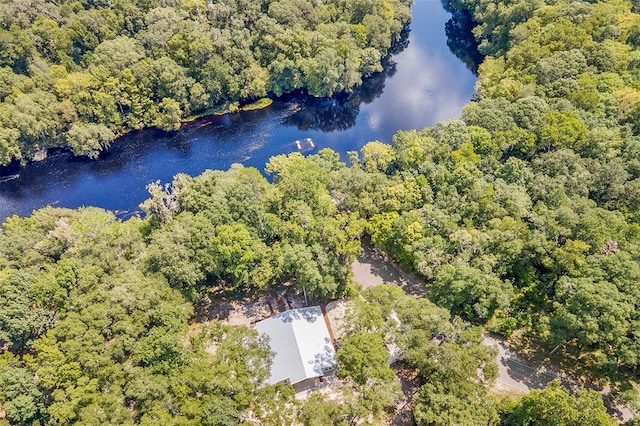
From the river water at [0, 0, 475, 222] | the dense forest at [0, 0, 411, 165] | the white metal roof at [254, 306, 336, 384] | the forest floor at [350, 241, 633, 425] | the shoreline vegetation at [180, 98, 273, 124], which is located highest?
the dense forest at [0, 0, 411, 165]

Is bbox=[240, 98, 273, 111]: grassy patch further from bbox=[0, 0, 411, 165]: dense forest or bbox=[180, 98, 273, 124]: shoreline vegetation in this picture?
bbox=[0, 0, 411, 165]: dense forest

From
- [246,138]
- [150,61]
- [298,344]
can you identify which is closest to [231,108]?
[246,138]

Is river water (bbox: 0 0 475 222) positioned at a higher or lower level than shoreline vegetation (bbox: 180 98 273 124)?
lower

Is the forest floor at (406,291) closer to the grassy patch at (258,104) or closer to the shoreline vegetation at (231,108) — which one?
the grassy patch at (258,104)

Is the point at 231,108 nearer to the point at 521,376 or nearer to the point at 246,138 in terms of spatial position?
the point at 246,138

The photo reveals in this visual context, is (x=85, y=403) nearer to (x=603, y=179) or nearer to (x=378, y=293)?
(x=378, y=293)

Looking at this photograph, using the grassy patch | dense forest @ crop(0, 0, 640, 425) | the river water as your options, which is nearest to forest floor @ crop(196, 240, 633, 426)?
dense forest @ crop(0, 0, 640, 425)

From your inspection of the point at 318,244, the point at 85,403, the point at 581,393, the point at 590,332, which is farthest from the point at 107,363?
the point at 590,332
